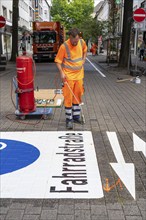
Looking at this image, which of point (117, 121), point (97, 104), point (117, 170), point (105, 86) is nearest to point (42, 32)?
point (105, 86)

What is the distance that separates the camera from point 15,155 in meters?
5.32

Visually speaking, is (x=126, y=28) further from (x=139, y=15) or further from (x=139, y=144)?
(x=139, y=144)

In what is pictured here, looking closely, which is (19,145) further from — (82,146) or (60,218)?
(60,218)

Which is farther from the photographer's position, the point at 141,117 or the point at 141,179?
the point at 141,117

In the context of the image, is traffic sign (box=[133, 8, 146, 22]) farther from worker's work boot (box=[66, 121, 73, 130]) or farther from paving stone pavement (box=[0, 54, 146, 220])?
worker's work boot (box=[66, 121, 73, 130])

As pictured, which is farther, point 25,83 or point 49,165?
point 25,83

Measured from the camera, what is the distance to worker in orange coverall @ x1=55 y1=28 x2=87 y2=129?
6512 mm

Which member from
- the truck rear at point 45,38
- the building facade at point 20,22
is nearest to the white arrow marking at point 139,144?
the building facade at point 20,22

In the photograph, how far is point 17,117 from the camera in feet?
25.0

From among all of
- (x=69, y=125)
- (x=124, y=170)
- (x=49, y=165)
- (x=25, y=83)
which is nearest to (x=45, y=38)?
(x=25, y=83)

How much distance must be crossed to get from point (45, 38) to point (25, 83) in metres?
22.4

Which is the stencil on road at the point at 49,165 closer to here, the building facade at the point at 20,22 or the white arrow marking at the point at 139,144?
the white arrow marking at the point at 139,144

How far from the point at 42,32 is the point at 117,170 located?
25402mm

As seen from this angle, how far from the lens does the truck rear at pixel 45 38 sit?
94.3 feet
